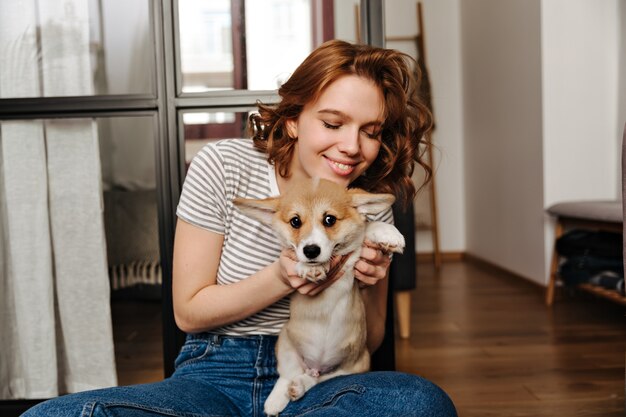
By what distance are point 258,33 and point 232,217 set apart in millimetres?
698

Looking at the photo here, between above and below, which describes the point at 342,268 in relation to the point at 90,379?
above

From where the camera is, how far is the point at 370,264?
1.33 meters

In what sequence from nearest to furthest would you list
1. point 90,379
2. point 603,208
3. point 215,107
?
point 215,107, point 90,379, point 603,208

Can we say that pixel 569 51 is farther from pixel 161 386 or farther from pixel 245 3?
pixel 161 386

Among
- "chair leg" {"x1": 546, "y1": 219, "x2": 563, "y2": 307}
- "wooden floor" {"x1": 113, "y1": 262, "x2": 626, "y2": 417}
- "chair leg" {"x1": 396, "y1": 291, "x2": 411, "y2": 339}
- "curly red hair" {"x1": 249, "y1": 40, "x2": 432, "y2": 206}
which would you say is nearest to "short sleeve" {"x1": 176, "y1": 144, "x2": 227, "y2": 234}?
"curly red hair" {"x1": 249, "y1": 40, "x2": 432, "y2": 206}

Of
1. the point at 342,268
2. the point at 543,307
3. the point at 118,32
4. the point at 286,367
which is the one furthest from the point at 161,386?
the point at 543,307

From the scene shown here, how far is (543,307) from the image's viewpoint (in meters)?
3.46

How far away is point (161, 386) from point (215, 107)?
84 cm

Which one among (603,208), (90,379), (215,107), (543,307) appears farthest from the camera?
(543,307)

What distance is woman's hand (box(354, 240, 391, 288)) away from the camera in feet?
4.30

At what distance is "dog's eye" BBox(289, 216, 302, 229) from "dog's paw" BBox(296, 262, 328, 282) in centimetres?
9

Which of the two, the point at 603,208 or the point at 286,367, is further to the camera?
the point at 603,208

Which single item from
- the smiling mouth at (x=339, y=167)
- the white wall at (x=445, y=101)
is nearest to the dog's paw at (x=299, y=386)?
the smiling mouth at (x=339, y=167)

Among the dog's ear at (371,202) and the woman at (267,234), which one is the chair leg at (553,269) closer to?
the woman at (267,234)
